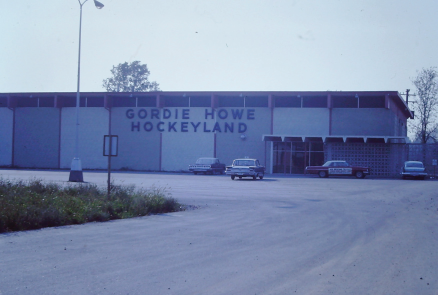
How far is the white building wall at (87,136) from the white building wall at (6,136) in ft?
22.1

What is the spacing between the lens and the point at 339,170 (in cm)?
4072

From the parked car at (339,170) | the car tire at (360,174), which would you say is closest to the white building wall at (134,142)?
the parked car at (339,170)

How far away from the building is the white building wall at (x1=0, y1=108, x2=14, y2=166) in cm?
12

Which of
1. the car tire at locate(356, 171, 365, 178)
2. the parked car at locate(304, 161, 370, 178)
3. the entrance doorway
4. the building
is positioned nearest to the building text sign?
the building

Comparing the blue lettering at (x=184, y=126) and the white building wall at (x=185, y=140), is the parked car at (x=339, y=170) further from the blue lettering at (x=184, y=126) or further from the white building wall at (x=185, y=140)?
the blue lettering at (x=184, y=126)

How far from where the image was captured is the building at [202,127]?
46.1 meters

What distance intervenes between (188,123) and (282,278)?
4371 centimetres

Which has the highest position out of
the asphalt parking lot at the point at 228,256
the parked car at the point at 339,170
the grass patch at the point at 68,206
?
the parked car at the point at 339,170

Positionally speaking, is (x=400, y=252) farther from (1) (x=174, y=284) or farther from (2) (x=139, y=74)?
(2) (x=139, y=74)

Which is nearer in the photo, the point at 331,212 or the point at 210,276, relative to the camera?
the point at 210,276

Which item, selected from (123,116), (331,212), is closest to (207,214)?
(331,212)

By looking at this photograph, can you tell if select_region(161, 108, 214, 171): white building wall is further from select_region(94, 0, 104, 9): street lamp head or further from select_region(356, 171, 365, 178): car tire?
select_region(94, 0, 104, 9): street lamp head

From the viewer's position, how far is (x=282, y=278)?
6.71 m

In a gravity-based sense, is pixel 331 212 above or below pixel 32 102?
below
